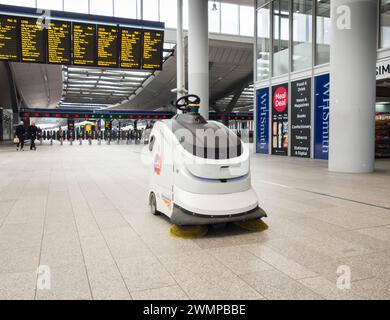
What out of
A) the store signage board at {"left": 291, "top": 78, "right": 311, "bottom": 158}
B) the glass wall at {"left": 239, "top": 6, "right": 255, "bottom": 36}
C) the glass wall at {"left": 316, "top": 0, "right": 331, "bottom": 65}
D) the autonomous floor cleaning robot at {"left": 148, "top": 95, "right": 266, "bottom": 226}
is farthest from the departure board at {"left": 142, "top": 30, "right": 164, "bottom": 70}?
the autonomous floor cleaning robot at {"left": 148, "top": 95, "right": 266, "bottom": 226}

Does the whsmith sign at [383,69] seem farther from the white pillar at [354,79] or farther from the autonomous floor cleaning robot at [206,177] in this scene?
the autonomous floor cleaning robot at [206,177]

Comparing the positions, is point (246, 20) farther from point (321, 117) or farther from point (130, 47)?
point (321, 117)

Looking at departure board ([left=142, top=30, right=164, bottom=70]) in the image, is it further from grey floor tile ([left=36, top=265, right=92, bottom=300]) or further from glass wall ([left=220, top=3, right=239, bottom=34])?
grey floor tile ([left=36, top=265, right=92, bottom=300])

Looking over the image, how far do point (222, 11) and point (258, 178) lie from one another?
1775 cm

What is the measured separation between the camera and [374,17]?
958cm

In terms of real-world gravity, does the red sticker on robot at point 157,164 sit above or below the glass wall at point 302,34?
below

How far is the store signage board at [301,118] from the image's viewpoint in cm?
1486

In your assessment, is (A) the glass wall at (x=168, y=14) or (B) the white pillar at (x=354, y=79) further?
(A) the glass wall at (x=168, y=14)

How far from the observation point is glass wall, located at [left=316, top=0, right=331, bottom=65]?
1428 cm

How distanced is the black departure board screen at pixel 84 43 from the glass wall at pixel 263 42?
7676mm

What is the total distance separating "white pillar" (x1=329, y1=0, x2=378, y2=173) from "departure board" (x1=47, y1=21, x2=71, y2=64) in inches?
389

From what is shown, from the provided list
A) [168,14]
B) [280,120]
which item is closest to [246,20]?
[168,14]

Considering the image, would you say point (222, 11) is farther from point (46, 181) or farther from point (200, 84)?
point (46, 181)

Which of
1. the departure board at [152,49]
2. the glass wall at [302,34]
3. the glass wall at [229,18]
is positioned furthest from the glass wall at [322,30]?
the glass wall at [229,18]
